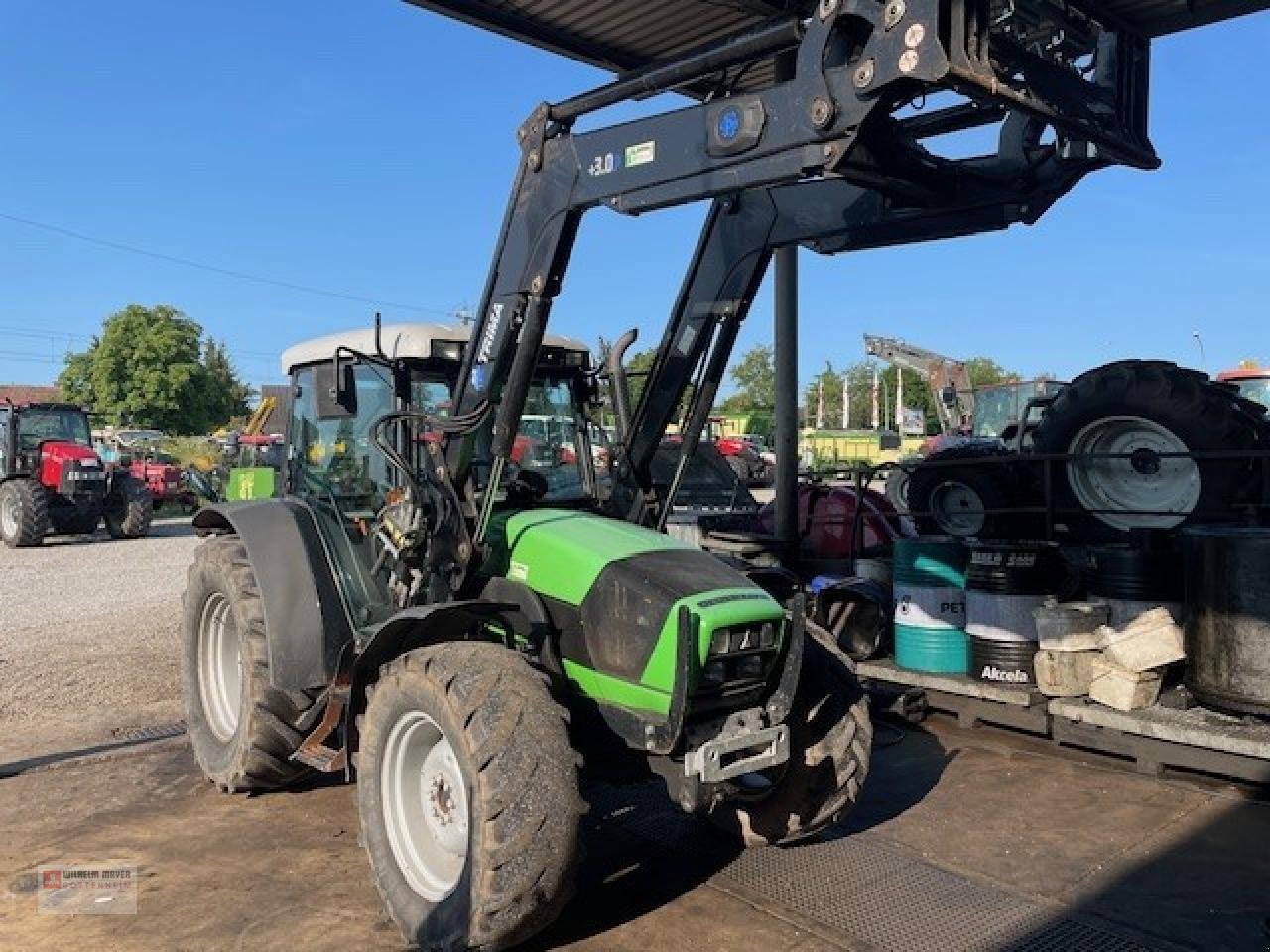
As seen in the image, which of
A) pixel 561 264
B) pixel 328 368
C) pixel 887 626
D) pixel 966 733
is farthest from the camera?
pixel 887 626

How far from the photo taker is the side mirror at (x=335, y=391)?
4.57 metres

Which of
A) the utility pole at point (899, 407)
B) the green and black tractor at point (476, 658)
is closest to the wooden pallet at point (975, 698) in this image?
the green and black tractor at point (476, 658)

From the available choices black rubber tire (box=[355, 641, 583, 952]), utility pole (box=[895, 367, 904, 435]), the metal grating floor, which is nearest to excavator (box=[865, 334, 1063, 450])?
the metal grating floor

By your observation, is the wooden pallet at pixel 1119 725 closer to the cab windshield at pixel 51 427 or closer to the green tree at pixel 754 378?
the cab windshield at pixel 51 427

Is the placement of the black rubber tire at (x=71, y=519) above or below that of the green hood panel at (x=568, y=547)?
below

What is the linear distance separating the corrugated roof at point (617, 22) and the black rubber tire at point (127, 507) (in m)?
14.1

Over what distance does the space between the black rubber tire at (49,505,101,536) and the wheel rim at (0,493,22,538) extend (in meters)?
0.60

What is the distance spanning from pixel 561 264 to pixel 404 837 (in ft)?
8.03

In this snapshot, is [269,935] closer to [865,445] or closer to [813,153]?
[813,153]

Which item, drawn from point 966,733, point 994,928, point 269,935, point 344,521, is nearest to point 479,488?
point 344,521

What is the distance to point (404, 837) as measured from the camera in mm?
3895

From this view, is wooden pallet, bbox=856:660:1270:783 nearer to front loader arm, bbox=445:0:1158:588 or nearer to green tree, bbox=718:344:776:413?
front loader arm, bbox=445:0:1158:588

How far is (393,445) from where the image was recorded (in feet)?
15.2

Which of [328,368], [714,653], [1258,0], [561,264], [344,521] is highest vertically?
[1258,0]
